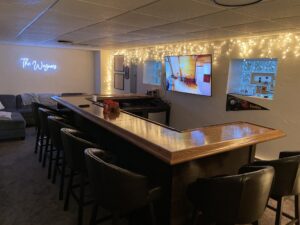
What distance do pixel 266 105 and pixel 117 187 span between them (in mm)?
3122

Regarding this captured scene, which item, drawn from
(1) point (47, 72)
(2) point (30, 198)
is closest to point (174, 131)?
(2) point (30, 198)

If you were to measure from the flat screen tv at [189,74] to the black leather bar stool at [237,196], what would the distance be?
321 cm

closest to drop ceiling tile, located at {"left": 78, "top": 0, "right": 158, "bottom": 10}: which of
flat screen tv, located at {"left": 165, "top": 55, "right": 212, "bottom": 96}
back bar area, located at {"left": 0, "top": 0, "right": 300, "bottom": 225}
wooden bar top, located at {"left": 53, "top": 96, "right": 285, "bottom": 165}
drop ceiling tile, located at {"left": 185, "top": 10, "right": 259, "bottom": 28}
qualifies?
back bar area, located at {"left": 0, "top": 0, "right": 300, "bottom": 225}

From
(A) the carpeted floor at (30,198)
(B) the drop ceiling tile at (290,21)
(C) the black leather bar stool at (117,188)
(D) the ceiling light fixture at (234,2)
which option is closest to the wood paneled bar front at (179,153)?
(C) the black leather bar stool at (117,188)

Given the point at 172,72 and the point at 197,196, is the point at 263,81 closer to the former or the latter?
the point at 172,72

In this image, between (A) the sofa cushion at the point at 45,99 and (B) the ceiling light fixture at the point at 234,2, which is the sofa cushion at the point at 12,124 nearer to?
(A) the sofa cushion at the point at 45,99

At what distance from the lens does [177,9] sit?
2.42 m

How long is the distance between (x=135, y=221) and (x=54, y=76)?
21.2ft

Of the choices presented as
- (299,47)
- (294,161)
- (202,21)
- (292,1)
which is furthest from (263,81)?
(294,161)

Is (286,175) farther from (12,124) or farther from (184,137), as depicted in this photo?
(12,124)

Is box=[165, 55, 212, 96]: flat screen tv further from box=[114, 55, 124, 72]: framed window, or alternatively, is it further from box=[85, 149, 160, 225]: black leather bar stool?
box=[85, 149, 160, 225]: black leather bar stool

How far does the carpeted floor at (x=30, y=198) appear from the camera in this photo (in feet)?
8.32

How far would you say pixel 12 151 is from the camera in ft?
14.7

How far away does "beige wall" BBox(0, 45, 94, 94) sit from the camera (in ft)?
23.0
